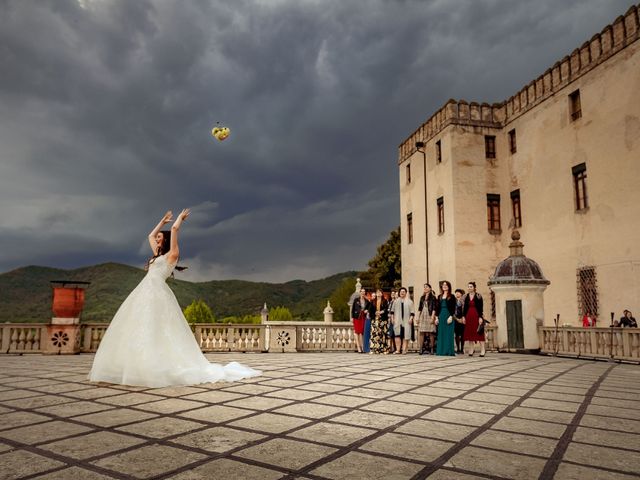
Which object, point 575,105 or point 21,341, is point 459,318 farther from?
point 575,105

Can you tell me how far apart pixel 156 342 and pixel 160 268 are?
4.07 feet

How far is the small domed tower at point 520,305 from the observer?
44.5ft

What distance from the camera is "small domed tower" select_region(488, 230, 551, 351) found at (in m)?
13.6

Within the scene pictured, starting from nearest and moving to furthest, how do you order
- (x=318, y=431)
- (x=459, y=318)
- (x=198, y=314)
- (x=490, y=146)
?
1. (x=318, y=431)
2. (x=459, y=318)
3. (x=490, y=146)
4. (x=198, y=314)

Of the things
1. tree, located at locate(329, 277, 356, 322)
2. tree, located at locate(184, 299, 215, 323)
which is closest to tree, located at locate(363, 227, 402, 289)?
tree, located at locate(329, 277, 356, 322)

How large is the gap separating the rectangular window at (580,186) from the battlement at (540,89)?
4.11 metres

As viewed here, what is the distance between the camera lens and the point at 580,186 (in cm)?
1831

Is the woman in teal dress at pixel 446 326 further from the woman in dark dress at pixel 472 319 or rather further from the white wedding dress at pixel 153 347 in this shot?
the white wedding dress at pixel 153 347

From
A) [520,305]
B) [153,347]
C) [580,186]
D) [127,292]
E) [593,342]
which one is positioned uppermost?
[580,186]

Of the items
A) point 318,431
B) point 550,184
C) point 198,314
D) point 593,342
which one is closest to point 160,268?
point 318,431

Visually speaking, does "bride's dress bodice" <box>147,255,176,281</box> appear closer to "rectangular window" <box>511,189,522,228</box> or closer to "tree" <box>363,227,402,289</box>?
"rectangular window" <box>511,189,522,228</box>

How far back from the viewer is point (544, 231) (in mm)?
20234

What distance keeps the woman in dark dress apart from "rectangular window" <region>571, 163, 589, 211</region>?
30.2 feet

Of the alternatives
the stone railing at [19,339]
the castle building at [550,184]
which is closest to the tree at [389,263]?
the castle building at [550,184]
